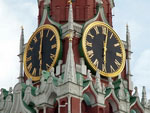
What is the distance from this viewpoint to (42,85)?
39125 mm

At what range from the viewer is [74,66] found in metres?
38.7

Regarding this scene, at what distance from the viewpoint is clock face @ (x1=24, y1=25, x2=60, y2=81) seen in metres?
41.0

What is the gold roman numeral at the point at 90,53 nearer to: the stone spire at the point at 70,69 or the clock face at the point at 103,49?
the clock face at the point at 103,49

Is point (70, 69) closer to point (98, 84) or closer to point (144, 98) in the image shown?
point (98, 84)

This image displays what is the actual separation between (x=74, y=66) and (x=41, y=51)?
3553mm

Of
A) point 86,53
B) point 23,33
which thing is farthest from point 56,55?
point 23,33

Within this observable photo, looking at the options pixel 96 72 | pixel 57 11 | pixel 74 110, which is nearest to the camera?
pixel 74 110

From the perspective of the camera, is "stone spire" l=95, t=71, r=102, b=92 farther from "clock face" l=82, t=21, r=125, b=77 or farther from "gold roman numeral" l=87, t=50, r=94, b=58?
"gold roman numeral" l=87, t=50, r=94, b=58

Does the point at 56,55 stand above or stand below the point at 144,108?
above

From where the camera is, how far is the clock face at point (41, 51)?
134 feet

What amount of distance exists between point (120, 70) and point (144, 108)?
2602 mm

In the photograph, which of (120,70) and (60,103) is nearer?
(60,103)

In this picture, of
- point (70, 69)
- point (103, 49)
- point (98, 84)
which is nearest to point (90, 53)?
point (103, 49)

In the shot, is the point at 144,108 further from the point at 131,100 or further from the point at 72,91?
the point at 72,91
